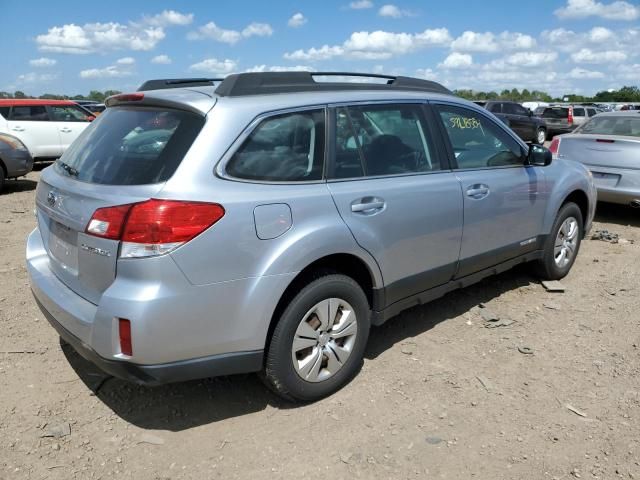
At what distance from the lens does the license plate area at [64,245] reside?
2783 millimetres

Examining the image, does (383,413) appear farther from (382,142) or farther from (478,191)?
(478,191)

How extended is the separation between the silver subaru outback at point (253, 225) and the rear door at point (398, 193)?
0.01 m

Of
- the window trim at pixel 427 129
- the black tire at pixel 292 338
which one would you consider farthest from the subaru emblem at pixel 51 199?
the window trim at pixel 427 129

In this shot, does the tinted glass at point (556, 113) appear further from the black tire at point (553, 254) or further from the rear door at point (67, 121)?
the black tire at point (553, 254)

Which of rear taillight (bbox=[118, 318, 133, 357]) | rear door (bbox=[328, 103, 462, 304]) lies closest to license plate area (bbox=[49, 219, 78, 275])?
rear taillight (bbox=[118, 318, 133, 357])

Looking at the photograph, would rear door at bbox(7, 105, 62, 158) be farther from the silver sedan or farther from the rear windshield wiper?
the silver sedan

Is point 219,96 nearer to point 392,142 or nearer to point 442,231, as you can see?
point 392,142

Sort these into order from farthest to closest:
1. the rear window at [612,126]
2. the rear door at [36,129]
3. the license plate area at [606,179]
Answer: the rear door at [36,129], the rear window at [612,126], the license plate area at [606,179]

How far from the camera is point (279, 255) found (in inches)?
108

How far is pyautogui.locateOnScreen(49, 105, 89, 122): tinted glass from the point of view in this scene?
42.9 ft

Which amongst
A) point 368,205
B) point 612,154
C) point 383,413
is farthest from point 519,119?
point 383,413

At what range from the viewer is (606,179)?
7.34 metres

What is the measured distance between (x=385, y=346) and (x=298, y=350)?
3.67ft

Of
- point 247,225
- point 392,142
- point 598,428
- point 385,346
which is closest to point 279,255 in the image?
point 247,225
